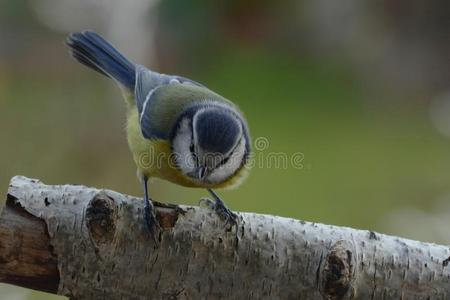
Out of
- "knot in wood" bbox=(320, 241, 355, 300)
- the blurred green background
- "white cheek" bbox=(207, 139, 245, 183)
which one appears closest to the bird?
"white cheek" bbox=(207, 139, 245, 183)

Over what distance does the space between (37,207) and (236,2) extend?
157 inches

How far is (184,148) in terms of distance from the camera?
1.39 meters

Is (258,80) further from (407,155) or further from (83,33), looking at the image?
(83,33)

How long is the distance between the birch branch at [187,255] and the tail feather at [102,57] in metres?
0.67

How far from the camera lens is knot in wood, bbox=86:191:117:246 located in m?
1.07

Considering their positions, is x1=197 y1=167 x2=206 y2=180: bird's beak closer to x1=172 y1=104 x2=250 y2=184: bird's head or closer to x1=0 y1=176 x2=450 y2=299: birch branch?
x1=172 y1=104 x2=250 y2=184: bird's head

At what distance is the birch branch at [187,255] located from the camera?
1.07 metres

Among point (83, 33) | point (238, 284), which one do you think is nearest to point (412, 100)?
point (83, 33)

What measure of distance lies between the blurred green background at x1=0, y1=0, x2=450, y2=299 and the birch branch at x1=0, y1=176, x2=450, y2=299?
155 centimetres

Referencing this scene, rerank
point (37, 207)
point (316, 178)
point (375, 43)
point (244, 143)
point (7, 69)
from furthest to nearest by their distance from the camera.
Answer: point (375, 43) → point (7, 69) → point (316, 178) → point (244, 143) → point (37, 207)

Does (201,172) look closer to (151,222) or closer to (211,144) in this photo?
(211,144)

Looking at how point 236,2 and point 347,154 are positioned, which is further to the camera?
point 236,2

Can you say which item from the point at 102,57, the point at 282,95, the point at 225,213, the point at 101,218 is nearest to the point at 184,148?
the point at 225,213

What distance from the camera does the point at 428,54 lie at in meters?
4.49
